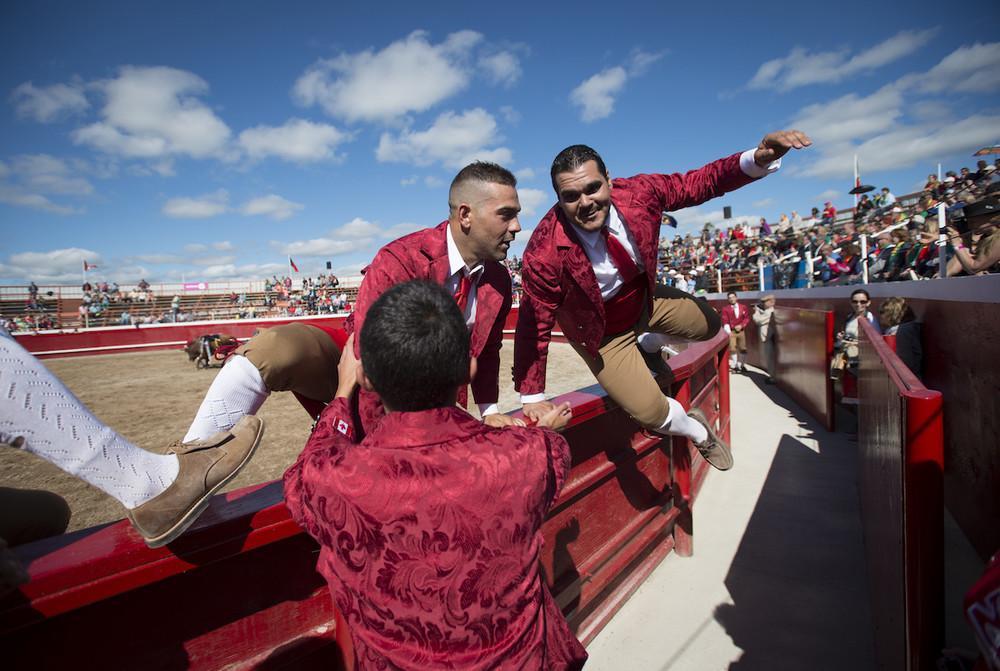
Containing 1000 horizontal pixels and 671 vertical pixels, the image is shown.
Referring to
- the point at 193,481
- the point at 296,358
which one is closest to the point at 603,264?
the point at 296,358

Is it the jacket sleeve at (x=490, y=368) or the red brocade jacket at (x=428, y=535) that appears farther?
the jacket sleeve at (x=490, y=368)

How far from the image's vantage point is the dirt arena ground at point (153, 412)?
5039 millimetres

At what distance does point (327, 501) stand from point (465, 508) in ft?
0.93

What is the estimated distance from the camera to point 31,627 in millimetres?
998

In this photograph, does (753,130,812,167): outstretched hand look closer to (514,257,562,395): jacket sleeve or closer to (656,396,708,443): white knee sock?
(514,257,562,395): jacket sleeve

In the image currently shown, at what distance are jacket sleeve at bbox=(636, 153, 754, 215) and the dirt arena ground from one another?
4.41 m

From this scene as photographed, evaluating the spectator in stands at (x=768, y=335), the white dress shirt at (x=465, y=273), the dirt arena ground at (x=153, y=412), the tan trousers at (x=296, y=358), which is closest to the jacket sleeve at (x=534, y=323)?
the white dress shirt at (x=465, y=273)

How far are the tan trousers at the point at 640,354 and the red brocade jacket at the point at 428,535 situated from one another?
168 cm

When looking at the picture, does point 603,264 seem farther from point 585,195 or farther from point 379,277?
point 379,277

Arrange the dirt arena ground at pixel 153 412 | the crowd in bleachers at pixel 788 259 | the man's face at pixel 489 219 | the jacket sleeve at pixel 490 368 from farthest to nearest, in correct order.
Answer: the crowd in bleachers at pixel 788 259 < the dirt arena ground at pixel 153 412 < the jacket sleeve at pixel 490 368 < the man's face at pixel 489 219

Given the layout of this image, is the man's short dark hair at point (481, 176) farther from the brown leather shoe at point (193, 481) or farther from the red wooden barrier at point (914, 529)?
the red wooden barrier at point (914, 529)

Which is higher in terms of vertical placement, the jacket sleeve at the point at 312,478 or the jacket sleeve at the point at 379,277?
the jacket sleeve at the point at 379,277

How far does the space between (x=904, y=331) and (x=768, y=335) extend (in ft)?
16.2

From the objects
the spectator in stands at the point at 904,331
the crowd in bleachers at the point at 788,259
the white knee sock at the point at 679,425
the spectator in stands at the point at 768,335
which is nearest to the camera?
the white knee sock at the point at 679,425
